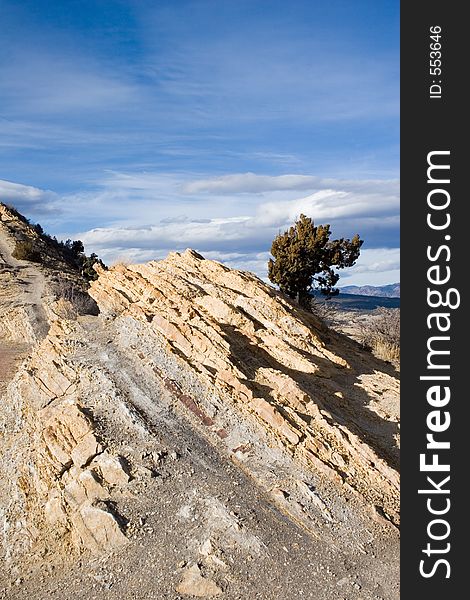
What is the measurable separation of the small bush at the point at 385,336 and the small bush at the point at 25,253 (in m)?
29.6

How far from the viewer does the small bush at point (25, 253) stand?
4744 cm

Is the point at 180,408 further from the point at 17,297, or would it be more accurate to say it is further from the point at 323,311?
the point at 17,297

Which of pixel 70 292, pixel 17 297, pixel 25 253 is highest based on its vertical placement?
pixel 25 253

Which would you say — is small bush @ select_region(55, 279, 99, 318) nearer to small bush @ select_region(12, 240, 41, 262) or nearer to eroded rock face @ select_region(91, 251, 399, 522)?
small bush @ select_region(12, 240, 41, 262)

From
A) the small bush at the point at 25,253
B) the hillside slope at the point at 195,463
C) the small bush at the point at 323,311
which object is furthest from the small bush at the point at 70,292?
the hillside slope at the point at 195,463

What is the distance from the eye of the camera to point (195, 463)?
12414 mm

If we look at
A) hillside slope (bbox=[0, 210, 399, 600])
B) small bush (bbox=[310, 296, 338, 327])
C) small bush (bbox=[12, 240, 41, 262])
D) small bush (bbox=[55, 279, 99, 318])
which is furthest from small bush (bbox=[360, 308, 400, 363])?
small bush (bbox=[12, 240, 41, 262])

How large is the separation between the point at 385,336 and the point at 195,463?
1689 centimetres

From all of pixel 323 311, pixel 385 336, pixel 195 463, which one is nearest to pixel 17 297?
pixel 323 311

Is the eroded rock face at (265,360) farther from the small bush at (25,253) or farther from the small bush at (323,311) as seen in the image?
the small bush at (25,253)

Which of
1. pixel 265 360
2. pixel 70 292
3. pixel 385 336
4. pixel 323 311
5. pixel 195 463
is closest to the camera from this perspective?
pixel 195 463

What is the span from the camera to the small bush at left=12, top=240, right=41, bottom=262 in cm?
4744

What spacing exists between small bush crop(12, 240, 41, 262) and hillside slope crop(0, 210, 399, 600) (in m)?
31.1

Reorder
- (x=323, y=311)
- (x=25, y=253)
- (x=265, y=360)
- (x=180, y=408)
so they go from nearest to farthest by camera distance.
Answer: (x=180, y=408)
(x=265, y=360)
(x=323, y=311)
(x=25, y=253)
